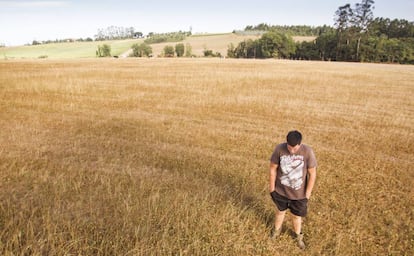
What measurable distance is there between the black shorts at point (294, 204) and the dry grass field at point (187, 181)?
2.07 ft

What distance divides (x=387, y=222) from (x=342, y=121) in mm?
7292

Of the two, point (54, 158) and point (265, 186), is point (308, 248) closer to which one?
point (265, 186)

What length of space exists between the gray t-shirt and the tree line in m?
88.5

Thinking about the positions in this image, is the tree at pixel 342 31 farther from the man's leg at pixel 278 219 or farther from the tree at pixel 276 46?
the man's leg at pixel 278 219

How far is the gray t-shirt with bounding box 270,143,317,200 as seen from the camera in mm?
3574

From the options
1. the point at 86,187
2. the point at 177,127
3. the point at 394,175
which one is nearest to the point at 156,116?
the point at 177,127

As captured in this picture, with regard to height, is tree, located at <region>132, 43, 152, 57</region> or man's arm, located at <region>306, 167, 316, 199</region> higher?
tree, located at <region>132, 43, 152, 57</region>

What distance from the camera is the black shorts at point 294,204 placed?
375 cm

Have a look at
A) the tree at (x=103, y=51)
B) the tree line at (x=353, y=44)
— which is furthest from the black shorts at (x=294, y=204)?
the tree at (x=103, y=51)

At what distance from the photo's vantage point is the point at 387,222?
15.3ft

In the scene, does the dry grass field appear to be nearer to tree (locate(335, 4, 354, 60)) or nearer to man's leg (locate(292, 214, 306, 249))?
man's leg (locate(292, 214, 306, 249))

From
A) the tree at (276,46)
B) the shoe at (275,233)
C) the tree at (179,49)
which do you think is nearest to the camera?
the shoe at (275,233)

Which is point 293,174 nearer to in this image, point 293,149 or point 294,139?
point 293,149

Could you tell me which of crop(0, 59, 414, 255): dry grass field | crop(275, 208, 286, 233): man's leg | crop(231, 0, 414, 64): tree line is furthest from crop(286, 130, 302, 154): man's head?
crop(231, 0, 414, 64): tree line
